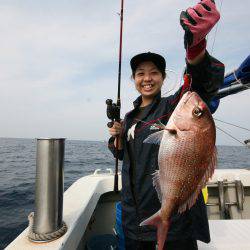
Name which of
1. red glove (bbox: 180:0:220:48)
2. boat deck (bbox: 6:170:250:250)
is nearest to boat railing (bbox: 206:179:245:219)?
boat deck (bbox: 6:170:250:250)

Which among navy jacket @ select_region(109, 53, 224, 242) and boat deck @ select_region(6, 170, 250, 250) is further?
boat deck @ select_region(6, 170, 250, 250)

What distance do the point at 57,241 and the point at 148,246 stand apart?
2.31 ft

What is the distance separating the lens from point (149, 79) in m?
2.39

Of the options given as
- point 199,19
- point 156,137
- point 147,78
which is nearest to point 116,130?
point 147,78

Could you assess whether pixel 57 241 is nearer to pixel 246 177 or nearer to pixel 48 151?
pixel 48 151

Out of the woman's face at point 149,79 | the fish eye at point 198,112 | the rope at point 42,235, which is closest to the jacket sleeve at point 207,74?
the fish eye at point 198,112

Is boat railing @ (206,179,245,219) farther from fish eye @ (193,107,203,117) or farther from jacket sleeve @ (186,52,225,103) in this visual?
fish eye @ (193,107,203,117)

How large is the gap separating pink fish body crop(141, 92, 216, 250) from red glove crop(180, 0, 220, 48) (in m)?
0.35

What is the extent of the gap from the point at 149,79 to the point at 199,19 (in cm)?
88

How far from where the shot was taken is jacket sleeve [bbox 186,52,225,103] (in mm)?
1763

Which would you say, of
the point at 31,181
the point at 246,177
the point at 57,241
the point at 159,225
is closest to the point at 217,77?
the point at 159,225

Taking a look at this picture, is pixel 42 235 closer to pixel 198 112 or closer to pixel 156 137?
pixel 156 137

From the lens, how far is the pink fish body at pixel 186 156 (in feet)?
5.21

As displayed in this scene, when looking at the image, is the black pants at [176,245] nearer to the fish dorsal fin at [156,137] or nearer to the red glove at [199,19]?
the fish dorsal fin at [156,137]
